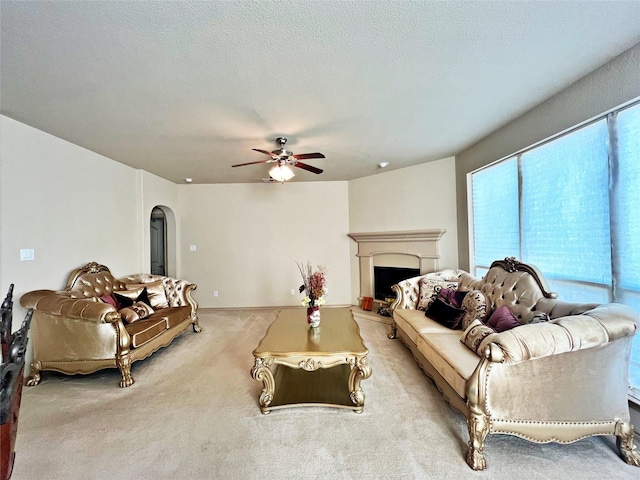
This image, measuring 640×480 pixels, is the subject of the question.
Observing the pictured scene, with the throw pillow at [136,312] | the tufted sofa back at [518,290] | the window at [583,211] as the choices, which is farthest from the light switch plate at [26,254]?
the window at [583,211]

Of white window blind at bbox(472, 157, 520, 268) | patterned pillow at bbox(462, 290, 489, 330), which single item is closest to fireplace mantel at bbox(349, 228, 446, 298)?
white window blind at bbox(472, 157, 520, 268)

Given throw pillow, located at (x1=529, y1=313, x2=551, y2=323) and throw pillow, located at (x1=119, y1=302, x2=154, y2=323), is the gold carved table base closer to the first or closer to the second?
throw pillow, located at (x1=529, y1=313, x2=551, y2=323)

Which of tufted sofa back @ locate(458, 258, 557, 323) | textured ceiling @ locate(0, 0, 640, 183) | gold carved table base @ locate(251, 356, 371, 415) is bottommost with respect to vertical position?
gold carved table base @ locate(251, 356, 371, 415)

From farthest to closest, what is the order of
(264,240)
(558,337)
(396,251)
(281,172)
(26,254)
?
(264,240), (396,251), (281,172), (26,254), (558,337)

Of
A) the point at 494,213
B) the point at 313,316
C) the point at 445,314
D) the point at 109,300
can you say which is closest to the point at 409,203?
the point at 494,213

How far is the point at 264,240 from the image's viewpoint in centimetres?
557

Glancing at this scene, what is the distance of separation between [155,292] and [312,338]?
258 centimetres

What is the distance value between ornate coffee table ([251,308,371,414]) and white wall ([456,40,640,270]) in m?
2.59

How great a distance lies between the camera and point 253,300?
5559mm

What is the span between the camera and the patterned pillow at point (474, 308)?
254cm

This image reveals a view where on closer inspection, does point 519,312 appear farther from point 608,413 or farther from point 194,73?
point 194,73

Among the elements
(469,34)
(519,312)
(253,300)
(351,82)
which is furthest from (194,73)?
(253,300)

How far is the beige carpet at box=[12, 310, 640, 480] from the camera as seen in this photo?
62.1 inches

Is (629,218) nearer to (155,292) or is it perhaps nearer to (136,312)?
(136,312)
